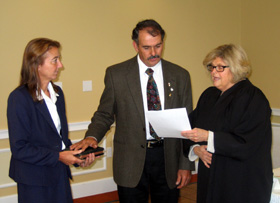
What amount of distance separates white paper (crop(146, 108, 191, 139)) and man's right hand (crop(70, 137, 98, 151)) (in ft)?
1.47

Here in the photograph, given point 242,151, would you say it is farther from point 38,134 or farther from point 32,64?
point 32,64

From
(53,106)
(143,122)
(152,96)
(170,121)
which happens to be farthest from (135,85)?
(53,106)

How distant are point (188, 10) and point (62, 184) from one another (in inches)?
130

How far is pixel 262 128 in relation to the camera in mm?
1835

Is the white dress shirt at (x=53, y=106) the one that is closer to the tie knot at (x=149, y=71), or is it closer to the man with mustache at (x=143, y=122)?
the man with mustache at (x=143, y=122)

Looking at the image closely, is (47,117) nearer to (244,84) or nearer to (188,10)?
(244,84)

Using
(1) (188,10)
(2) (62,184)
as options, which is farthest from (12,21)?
(1) (188,10)

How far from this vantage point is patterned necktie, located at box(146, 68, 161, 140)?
2.27 meters

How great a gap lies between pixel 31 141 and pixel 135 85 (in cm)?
77

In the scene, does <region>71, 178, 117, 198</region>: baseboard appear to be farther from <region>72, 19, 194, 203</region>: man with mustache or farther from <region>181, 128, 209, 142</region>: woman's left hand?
<region>181, 128, 209, 142</region>: woman's left hand

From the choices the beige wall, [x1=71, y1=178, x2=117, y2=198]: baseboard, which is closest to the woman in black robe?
the beige wall

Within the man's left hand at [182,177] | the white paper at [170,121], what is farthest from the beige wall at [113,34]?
→ the white paper at [170,121]

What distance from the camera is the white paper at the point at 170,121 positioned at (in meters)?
1.91

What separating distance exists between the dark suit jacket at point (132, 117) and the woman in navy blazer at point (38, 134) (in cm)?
26
